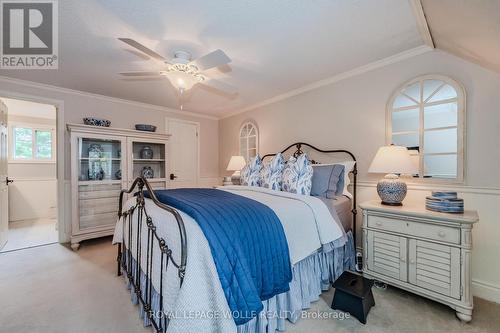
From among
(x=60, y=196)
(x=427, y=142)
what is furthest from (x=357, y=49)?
(x=60, y=196)

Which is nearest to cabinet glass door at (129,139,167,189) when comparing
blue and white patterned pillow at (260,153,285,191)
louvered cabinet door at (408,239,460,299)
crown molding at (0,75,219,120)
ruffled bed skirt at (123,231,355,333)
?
crown molding at (0,75,219,120)

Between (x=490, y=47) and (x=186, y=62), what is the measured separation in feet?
8.12

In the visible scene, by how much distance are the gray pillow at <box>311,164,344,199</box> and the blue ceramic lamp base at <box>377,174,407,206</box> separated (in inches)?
18.0

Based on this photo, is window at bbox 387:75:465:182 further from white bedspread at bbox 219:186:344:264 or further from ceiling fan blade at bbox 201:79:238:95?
ceiling fan blade at bbox 201:79:238:95

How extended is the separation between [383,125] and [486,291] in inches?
70.6

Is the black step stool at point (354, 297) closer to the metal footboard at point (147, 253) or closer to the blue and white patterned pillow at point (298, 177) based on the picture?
the blue and white patterned pillow at point (298, 177)

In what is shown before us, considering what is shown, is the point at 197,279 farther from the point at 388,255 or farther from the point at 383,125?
the point at 383,125

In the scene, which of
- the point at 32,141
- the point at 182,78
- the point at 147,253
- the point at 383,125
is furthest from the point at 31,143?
the point at 383,125

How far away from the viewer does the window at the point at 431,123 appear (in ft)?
7.02

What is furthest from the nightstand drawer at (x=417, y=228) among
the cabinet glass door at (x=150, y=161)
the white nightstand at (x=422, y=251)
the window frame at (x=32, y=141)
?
the window frame at (x=32, y=141)

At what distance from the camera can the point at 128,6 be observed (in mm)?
1695

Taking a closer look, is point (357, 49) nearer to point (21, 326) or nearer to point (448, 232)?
point (448, 232)

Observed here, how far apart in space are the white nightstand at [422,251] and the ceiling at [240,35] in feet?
5.40

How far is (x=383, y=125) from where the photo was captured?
2.60m
